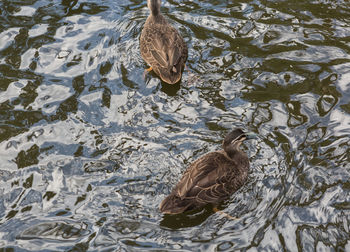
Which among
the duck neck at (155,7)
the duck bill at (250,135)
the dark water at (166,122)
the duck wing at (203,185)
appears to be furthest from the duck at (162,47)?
the duck wing at (203,185)

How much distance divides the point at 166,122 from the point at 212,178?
1.53m

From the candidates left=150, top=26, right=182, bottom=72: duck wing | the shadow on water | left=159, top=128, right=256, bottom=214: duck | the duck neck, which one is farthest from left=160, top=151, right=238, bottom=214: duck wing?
the duck neck

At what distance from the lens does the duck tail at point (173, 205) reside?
6.42 meters

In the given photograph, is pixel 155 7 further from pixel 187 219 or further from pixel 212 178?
pixel 187 219

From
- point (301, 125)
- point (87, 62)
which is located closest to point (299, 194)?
point (301, 125)

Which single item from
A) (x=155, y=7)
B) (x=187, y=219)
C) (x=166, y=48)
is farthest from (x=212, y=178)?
(x=155, y=7)

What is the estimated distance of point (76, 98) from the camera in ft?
27.9

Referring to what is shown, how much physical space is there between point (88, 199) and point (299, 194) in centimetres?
277

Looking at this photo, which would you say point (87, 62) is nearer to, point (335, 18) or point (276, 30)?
point (276, 30)

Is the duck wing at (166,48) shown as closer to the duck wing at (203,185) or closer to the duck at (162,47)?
the duck at (162,47)

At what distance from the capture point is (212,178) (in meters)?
6.77

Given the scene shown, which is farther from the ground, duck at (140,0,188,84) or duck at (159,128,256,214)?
duck at (140,0,188,84)

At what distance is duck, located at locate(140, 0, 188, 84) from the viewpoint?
352 inches

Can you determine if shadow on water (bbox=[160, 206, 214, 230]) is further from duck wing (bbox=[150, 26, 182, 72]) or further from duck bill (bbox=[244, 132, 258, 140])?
duck wing (bbox=[150, 26, 182, 72])
